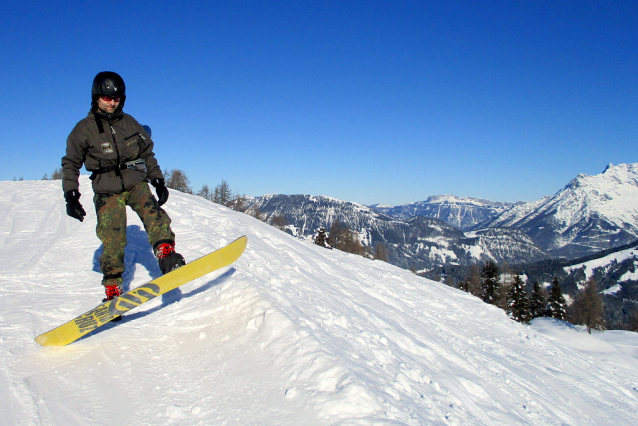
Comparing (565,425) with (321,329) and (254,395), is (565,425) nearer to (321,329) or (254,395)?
(321,329)

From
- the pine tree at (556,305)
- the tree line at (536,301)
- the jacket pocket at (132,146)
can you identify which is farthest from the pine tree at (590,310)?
the jacket pocket at (132,146)

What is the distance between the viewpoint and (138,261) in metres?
6.46

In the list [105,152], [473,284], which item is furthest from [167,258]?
[473,284]

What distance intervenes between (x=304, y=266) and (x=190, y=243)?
3041 millimetres

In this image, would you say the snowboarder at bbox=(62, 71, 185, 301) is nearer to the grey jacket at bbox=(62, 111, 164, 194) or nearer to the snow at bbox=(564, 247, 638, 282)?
the grey jacket at bbox=(62, 111, 164, 194)

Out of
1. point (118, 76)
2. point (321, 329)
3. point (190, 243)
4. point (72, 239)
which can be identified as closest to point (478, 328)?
point (321, 329)

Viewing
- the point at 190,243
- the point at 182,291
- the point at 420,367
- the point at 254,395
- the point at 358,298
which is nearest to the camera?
the point at 254,395

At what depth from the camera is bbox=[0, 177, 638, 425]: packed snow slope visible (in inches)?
109

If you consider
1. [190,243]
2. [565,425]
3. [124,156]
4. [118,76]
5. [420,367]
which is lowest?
[565,425]

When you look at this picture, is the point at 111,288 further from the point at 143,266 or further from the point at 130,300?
the point at 143,266

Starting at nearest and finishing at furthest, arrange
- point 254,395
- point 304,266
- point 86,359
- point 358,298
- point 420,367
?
point 254,395
point 86,359
point 420,367
point 358,298
point 304,266

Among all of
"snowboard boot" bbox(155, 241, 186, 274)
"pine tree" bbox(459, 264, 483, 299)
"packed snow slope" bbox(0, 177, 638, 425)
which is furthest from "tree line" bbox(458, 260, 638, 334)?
"snowboard boot" bbox(155, 241, 186, 274)

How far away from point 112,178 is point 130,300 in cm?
172

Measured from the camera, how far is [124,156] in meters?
4.52
